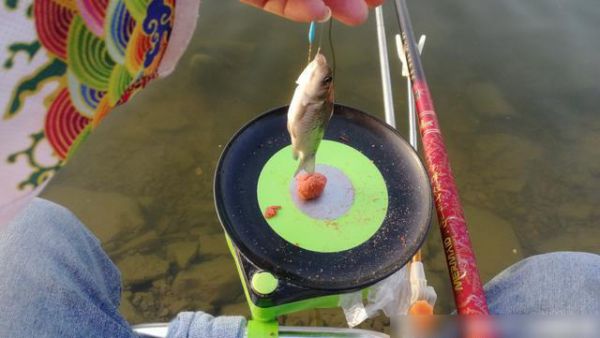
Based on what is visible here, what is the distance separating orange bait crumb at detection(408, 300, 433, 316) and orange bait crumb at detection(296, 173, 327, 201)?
477 mm

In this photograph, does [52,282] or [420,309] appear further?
[420,309]

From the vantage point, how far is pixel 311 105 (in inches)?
47.7

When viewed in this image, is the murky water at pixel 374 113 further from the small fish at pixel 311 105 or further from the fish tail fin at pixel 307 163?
the small fish at pixel 311 105

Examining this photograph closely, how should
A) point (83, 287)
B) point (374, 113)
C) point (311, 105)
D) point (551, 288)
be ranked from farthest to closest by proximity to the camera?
point (374, 113) → point (551, 288) → point (83, 287) → point (311, 105)

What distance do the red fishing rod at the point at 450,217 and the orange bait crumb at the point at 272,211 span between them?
567mm

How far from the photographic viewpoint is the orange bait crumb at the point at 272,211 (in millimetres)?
1447

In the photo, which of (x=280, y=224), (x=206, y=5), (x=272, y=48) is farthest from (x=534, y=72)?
(x=280, y=224)

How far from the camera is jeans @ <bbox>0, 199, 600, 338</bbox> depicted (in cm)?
118

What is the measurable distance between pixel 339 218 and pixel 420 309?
388 mm

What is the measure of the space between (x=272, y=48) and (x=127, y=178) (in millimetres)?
1309

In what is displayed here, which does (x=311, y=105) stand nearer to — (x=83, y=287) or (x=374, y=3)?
(x=374, y=3)

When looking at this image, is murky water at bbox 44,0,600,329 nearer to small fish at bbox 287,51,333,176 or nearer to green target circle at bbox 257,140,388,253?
green target circle at bbox 257,140,388,253

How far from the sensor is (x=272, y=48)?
314 cm

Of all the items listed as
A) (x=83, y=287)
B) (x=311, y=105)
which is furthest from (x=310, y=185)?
(x=83, y=287)
